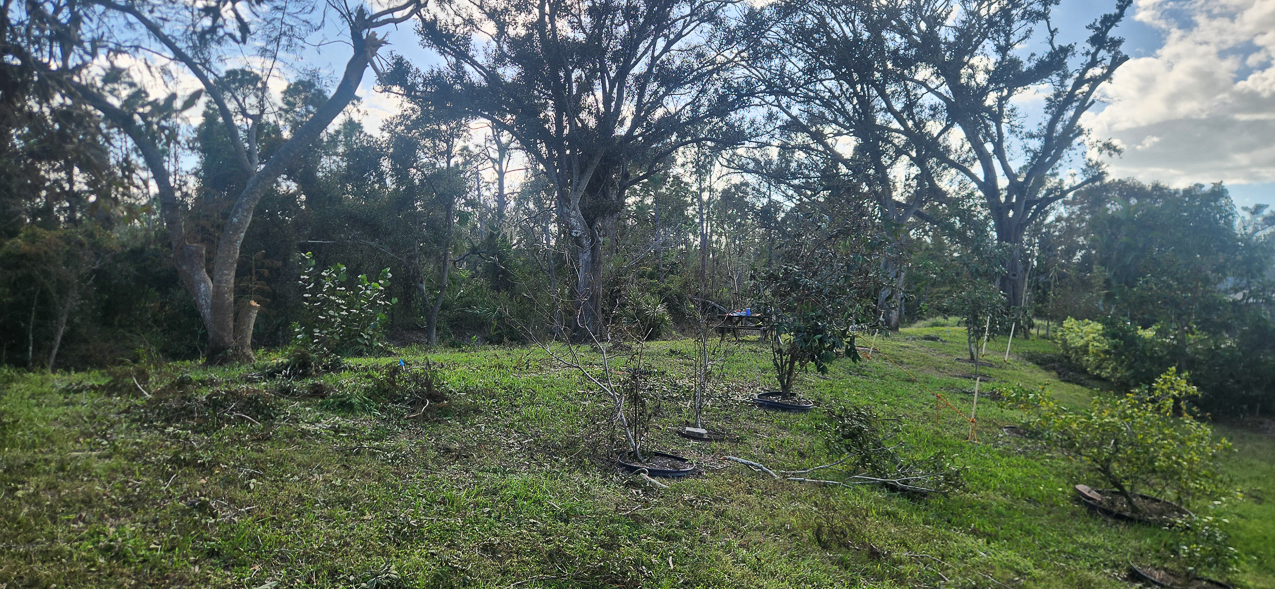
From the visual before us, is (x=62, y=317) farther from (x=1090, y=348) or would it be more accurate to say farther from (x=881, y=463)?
(x=1090, y=348)

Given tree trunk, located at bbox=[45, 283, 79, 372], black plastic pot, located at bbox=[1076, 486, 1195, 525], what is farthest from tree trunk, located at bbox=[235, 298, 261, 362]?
black plastic pot, located at bbox=[1076, 486, 1195, 525]

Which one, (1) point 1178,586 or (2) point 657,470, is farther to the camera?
(2) point 657,470

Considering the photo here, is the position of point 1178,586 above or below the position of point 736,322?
below

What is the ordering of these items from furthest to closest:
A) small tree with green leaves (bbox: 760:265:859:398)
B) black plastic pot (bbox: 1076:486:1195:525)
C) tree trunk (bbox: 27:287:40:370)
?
tree trunk (bbox: 27:287:40:370)
small tree with green leaves (bbox: 760:265:859:398)
black plastic pot (bbox: 1076:486:1195:525)

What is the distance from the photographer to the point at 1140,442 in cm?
538

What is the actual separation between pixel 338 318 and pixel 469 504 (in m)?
6.21

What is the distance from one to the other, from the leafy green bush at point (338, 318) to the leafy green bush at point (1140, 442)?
8515 mm

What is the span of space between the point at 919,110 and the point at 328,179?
16738 mm

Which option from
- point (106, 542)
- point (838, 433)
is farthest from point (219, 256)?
point (838, 433)

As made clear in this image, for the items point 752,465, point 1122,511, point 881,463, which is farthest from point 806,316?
point 1122,511

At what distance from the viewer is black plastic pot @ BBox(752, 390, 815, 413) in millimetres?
7789

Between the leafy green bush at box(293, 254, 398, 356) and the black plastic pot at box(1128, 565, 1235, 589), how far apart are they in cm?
869

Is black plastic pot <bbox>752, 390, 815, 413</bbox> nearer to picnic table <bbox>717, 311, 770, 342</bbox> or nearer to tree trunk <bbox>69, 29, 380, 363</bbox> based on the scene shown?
picnic table <bbox>717, 311, 770, 342</bbox>

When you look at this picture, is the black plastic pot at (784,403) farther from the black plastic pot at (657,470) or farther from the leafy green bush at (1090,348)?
the leafy green bush at (1090,348)
